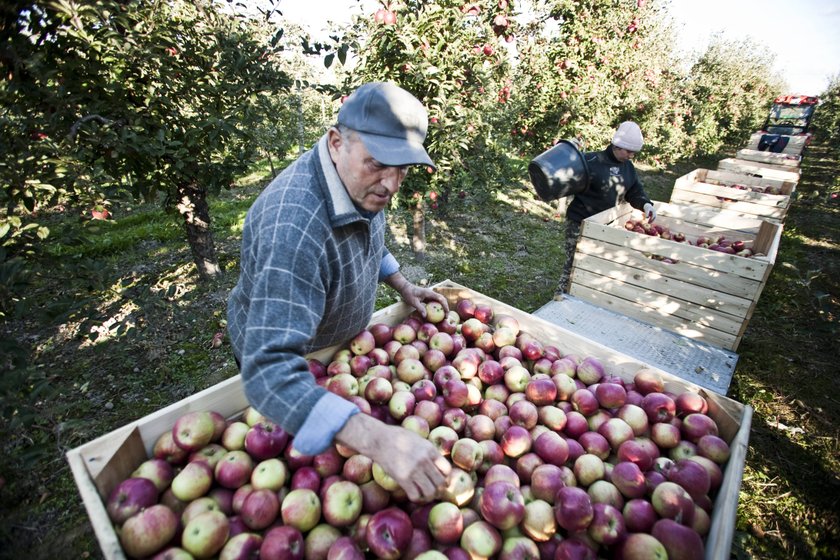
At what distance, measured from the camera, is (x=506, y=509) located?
57.1 inches

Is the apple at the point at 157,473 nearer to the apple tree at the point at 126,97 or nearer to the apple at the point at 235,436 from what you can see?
the apple at the point at 235,436

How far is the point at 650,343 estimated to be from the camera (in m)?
3.54

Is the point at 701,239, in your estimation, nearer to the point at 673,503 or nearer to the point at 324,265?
the point at 673,503

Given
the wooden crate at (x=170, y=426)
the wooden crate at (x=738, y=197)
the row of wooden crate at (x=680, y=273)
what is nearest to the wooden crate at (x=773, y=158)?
the wooden crate at (x=738, y=197)

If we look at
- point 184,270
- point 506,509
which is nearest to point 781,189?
point 506,509

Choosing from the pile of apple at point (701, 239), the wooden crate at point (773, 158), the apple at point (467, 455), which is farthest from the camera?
the wooden crate at point (773, 158)

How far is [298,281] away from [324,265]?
0.60 feet

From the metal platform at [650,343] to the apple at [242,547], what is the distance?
8.91ft

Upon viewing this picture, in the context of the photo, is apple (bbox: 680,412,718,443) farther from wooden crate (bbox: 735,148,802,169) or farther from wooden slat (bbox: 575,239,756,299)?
wooden crate (bbox: 735,148,802,169)

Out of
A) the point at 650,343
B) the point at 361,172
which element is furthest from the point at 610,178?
the point at 361,172

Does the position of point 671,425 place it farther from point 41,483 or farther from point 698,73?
point 698,73

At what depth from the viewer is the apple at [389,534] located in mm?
1324

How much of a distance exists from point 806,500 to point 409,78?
5.13 m

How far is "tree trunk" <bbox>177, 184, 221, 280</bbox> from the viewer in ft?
15.4
